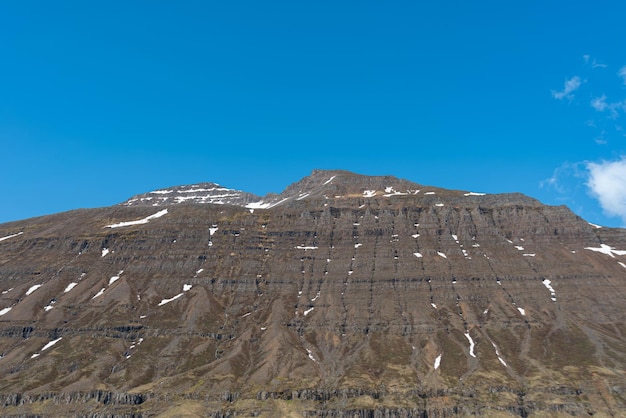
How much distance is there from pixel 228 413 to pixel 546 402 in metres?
118

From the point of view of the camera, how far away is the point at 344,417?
193m

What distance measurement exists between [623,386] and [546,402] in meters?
29.6

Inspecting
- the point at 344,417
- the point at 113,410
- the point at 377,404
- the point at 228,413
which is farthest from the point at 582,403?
the point at 113,410

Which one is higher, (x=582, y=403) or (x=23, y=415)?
(x=582, y=403)

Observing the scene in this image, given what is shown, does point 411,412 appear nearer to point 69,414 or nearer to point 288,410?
point 288,410

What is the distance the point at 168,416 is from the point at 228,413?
21729 mm

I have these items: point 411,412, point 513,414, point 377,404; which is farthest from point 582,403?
point 377,404

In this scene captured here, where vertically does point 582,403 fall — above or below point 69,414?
above

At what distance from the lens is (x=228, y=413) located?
638 ft

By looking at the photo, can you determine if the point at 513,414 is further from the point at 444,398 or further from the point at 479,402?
the point at 444,398

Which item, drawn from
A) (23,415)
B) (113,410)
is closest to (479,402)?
(113,410)

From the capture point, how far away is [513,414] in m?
188

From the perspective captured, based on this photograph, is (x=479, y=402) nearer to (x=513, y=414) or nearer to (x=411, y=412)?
(x=513, y=414)

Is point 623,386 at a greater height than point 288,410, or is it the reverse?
point 623,386
